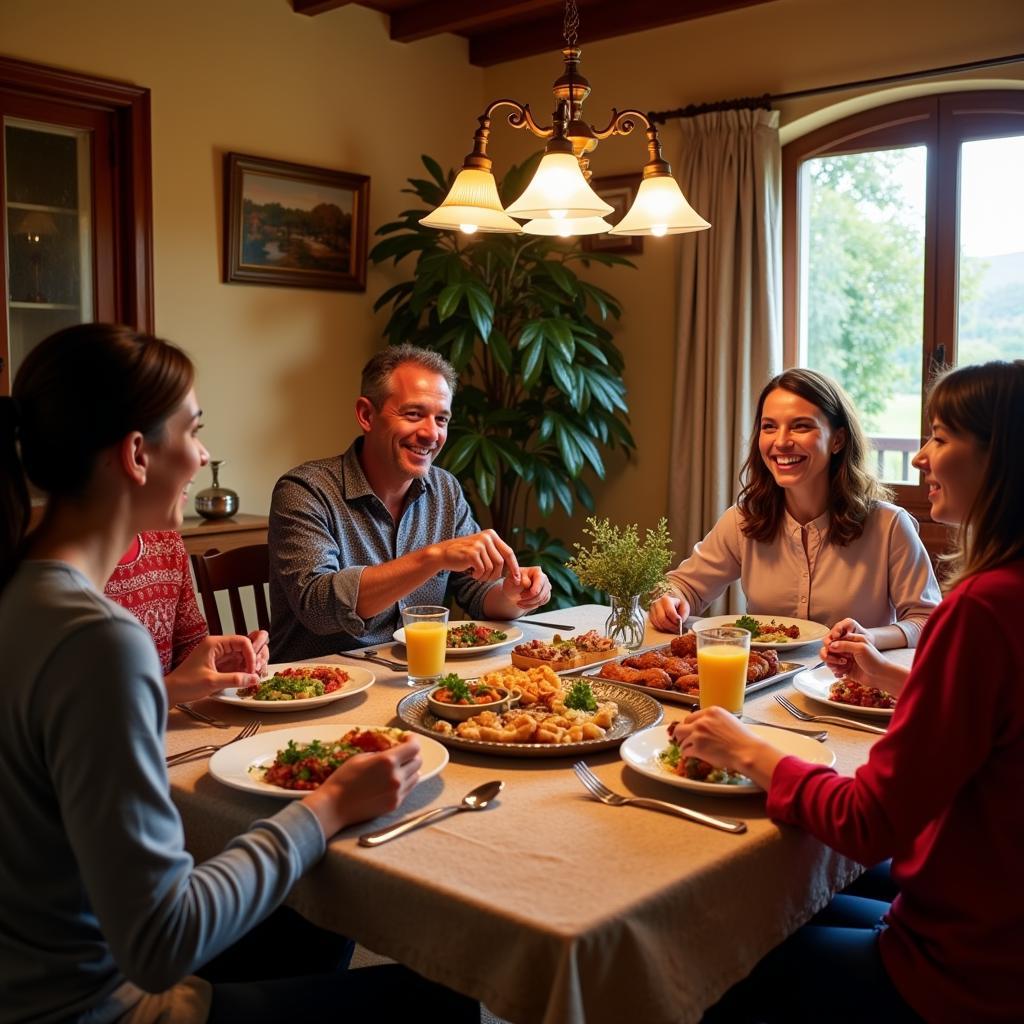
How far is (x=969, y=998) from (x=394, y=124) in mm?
4316

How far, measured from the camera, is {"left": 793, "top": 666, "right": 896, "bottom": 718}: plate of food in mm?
1741

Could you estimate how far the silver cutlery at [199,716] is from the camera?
1.70m

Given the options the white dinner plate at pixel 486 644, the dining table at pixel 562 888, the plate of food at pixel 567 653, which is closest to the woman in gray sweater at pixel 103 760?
the dining table at pixel 562 888

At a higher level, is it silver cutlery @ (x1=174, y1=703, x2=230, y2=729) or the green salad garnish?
the green salad garnish

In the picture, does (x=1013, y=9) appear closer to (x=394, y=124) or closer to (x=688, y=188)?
(x=688, y=188)

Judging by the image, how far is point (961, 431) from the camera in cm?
138

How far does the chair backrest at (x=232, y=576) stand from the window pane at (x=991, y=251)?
8.94ft

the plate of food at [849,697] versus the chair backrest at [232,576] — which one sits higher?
the chair backrest at [232,576]

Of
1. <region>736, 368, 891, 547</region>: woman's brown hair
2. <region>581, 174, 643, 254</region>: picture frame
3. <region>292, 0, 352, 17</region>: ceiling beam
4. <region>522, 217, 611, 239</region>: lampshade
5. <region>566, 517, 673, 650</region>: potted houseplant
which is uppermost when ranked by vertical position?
<region>292, 0, 352, 17</region>: ceiling beam

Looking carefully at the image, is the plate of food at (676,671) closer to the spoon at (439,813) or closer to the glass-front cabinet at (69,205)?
the spoon at (439,813)

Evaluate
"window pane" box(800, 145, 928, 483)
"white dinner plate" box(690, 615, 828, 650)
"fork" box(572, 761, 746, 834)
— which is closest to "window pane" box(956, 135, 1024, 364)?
"window pane" box(800, 145, 928, 483)

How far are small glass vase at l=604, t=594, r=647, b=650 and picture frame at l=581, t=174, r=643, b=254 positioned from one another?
2787 mm

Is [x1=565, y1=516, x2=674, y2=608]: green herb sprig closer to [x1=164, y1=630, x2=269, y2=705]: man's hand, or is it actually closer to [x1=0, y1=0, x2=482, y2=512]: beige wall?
[x1=164, y1=630, x2=269, y2=705]: man's hand

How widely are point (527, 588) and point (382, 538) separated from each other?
0.40 m
